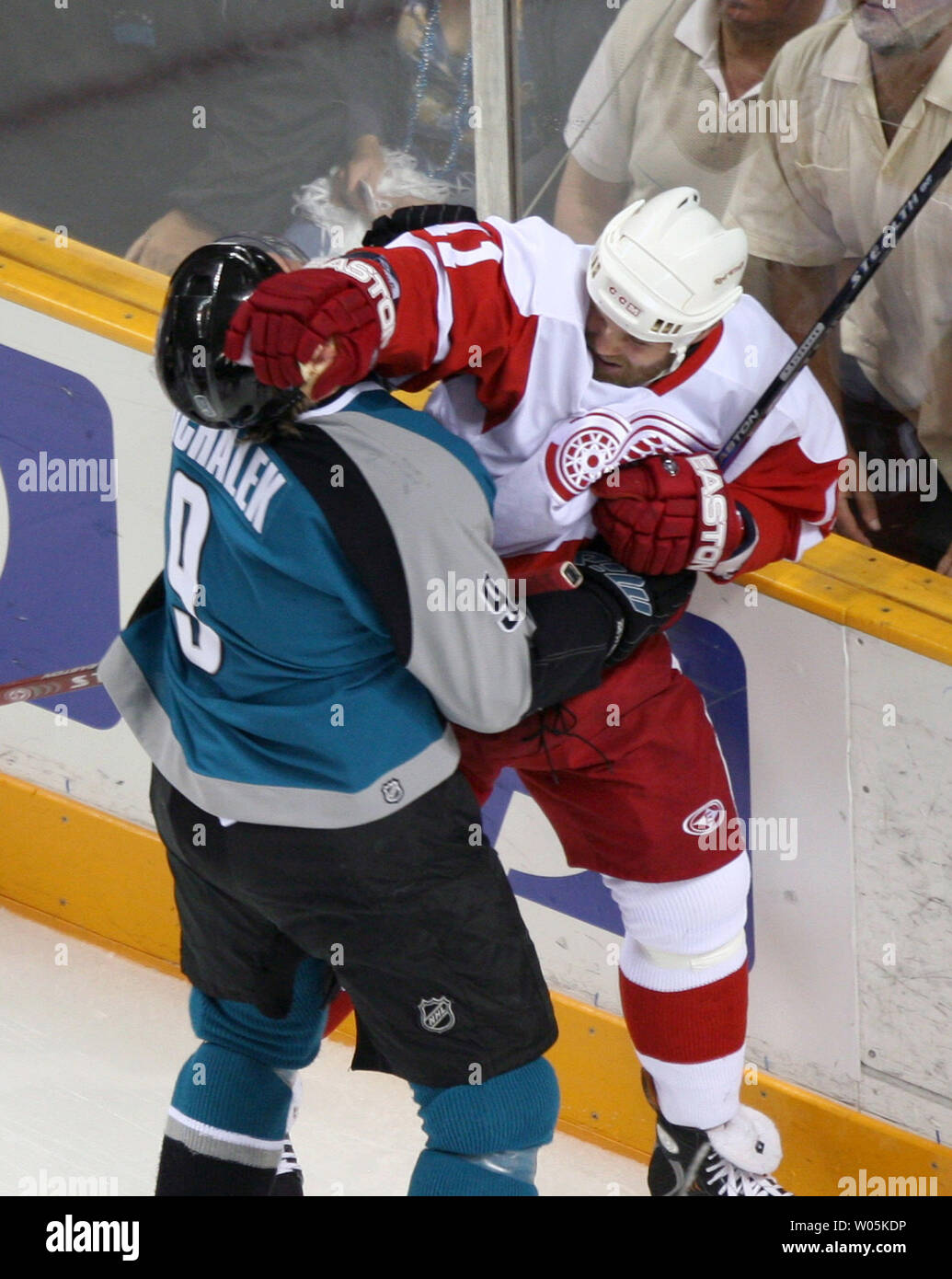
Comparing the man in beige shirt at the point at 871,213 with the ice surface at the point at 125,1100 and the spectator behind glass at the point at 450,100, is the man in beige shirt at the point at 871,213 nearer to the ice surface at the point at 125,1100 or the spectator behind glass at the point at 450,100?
the spectator behind glass at the point at 450,100

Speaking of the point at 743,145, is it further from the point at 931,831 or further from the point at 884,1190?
the point at 884,1190

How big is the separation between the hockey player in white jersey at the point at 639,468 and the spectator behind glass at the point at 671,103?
50cm

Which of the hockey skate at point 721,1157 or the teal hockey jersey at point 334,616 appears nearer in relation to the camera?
the teal hockey jersey at point 334,616

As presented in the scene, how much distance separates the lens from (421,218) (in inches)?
83.4

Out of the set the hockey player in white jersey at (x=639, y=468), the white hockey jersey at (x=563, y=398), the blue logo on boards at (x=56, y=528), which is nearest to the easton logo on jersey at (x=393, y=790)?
the hockey player in white jersey at (x=639, y=468)

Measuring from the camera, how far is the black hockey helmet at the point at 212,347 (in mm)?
1737

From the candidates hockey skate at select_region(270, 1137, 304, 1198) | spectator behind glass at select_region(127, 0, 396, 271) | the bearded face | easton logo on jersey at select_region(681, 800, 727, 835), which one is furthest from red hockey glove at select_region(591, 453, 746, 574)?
spectator behind glass at select_region(127, 0, 396, 271)

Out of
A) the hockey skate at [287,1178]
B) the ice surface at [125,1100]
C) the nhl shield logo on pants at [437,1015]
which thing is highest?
the nhl shield logo on pants at [437,1015]

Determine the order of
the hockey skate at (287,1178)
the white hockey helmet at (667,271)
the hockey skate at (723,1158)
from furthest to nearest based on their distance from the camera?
the hockey skate at (723,1158) < the hockey skate at (287,1178) < the white hockey helmet at (667,271)

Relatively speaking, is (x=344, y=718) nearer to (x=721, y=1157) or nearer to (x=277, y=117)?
(x=721, y=1157)

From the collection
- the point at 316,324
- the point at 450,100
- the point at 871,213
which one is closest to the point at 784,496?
the point at 871,213

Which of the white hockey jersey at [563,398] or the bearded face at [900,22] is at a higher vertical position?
the bearded face at [900,22]

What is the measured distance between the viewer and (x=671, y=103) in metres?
2.52

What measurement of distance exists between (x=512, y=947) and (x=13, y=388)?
1288 mm
